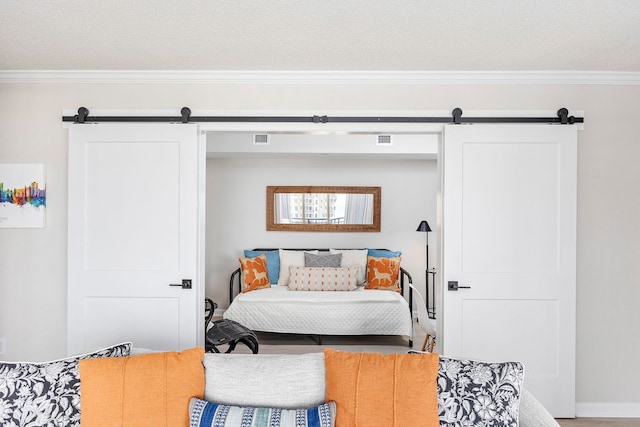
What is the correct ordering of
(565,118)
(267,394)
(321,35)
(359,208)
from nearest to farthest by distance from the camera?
(267,394)
(321,35)
(565,118)
(359,208)

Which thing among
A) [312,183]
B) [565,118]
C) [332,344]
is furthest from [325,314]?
[565,118]

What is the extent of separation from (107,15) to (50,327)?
2.23 m

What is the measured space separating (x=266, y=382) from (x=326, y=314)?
3.09m

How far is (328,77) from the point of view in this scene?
3197mm

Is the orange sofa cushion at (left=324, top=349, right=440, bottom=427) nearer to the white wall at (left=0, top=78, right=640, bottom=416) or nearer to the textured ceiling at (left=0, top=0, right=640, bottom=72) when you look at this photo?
the textured ceiling at (left=0, top=0, right=640, bottom=72)

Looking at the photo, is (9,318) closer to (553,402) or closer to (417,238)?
(553,402)

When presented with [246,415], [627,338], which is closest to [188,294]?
[246,415]

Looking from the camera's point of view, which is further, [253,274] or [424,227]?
[424,227]

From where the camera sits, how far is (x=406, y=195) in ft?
20.7

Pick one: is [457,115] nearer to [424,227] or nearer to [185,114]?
[185,114]

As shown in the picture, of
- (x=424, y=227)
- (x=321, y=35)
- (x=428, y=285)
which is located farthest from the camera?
(x=428, y=285)

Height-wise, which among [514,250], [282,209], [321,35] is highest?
[321,35]

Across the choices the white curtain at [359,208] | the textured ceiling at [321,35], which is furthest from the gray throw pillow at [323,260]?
the textured ceiling at [321,35]

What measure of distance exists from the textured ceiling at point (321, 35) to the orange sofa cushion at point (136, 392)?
167 cm
